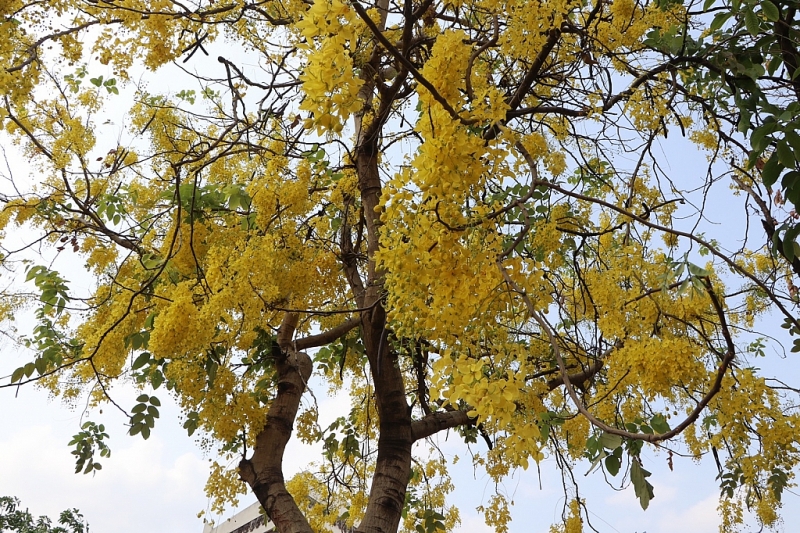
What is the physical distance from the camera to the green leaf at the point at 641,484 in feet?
7.39

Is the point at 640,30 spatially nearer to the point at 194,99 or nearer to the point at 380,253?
the point at 380,253

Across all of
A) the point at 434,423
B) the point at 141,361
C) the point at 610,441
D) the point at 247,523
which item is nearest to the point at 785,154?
the point at 610,441

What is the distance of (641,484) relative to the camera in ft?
7.52

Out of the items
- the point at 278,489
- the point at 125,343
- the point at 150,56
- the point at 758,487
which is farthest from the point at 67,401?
the point at 758,487

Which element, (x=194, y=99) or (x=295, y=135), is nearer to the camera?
(x=295, y=135)

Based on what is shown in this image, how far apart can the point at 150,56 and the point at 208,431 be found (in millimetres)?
1889

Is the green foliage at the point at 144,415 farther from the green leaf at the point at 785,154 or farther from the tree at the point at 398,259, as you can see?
the green leaf at the point at 785,154

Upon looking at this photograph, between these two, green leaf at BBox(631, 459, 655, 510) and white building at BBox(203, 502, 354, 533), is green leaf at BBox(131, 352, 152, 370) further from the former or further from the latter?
white building at BBox(203, 502, 354, 533)

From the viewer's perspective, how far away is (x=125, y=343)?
121 inches

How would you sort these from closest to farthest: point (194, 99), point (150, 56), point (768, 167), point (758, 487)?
point (768, 167) < point (758, 487) < point (150, 56) < point (194, 99)

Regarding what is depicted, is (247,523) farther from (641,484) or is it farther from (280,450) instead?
(641,484)

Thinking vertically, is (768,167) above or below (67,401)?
below

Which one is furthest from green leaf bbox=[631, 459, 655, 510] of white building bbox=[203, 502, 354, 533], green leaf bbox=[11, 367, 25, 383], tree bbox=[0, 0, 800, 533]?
white building bbox=[203, 502, 354, 533]

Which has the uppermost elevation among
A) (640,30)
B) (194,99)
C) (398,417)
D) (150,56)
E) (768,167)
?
(194,99)
